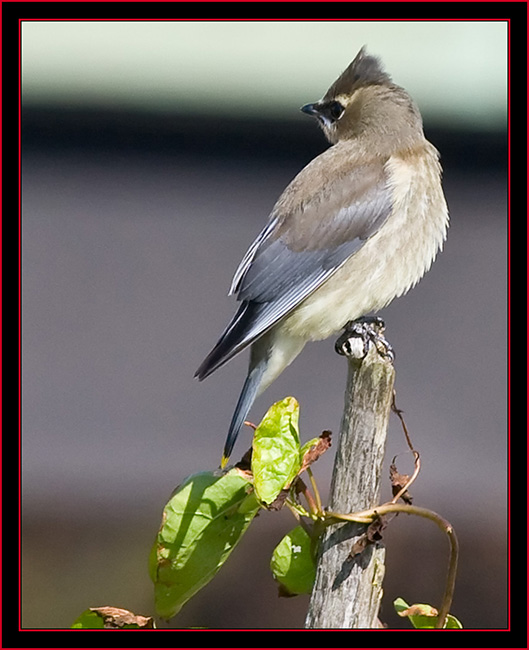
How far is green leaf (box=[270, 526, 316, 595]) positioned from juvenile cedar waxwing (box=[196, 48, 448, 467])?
1343 mm

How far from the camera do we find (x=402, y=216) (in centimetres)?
448

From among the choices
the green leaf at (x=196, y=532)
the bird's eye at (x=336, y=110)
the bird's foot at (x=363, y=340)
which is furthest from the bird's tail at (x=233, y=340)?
the bird's eye at (x=336, y=110)

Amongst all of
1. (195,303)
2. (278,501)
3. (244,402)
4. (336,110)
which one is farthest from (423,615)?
(195,303)

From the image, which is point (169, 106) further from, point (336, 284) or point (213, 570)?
point (213, 570)

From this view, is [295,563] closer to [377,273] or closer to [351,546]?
[351,546]

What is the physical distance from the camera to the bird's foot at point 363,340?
3.27 m

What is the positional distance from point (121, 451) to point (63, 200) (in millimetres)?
2403

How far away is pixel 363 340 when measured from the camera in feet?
11.3

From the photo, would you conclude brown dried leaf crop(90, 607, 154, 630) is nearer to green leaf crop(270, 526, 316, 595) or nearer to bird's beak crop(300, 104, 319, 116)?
green leaf crop(270, 526, 316, 595)

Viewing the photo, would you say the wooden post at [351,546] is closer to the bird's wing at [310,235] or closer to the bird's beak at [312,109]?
the bird's wing at [310,235]

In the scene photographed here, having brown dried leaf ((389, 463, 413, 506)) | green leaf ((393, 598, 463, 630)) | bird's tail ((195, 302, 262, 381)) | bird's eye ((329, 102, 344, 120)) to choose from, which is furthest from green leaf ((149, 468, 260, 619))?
bird's eye ((329, 102, 344, 120))

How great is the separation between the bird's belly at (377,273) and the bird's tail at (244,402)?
237 millimetres

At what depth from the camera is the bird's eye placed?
5.05m
